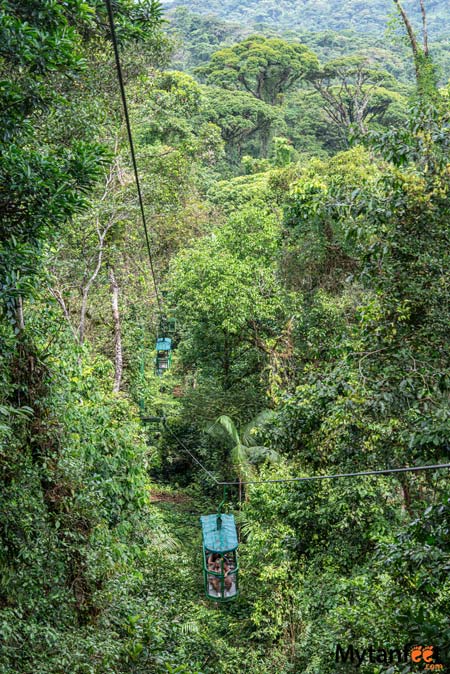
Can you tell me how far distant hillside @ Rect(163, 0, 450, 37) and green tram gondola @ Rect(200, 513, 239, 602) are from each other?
74.9 m

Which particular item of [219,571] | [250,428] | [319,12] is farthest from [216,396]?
[319,12]

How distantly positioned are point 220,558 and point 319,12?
99.0 m

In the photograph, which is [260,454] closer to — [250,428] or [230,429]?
[230,429]

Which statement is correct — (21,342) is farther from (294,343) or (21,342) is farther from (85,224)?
(294,343)

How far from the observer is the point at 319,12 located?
9144 centimetres

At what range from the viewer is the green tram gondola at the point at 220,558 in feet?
24.0

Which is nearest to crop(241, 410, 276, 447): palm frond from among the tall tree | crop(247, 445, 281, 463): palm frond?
crop(247, 445, 281, 463): palm frond

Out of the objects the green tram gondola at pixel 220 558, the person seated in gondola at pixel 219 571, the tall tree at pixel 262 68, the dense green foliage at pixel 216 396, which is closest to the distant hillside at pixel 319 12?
the tall tree at pixel 262 68

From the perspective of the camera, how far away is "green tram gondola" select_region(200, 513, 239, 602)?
732cm

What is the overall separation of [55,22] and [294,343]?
7665 mm

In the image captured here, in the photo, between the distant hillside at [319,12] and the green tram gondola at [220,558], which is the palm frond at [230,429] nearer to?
the green tram gondola at [220,558]

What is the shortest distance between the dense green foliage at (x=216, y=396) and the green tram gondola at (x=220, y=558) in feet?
A: 0.97

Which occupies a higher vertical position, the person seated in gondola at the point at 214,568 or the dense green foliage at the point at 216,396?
the dense green foliage at the point at 216,396

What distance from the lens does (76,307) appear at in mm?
11422
